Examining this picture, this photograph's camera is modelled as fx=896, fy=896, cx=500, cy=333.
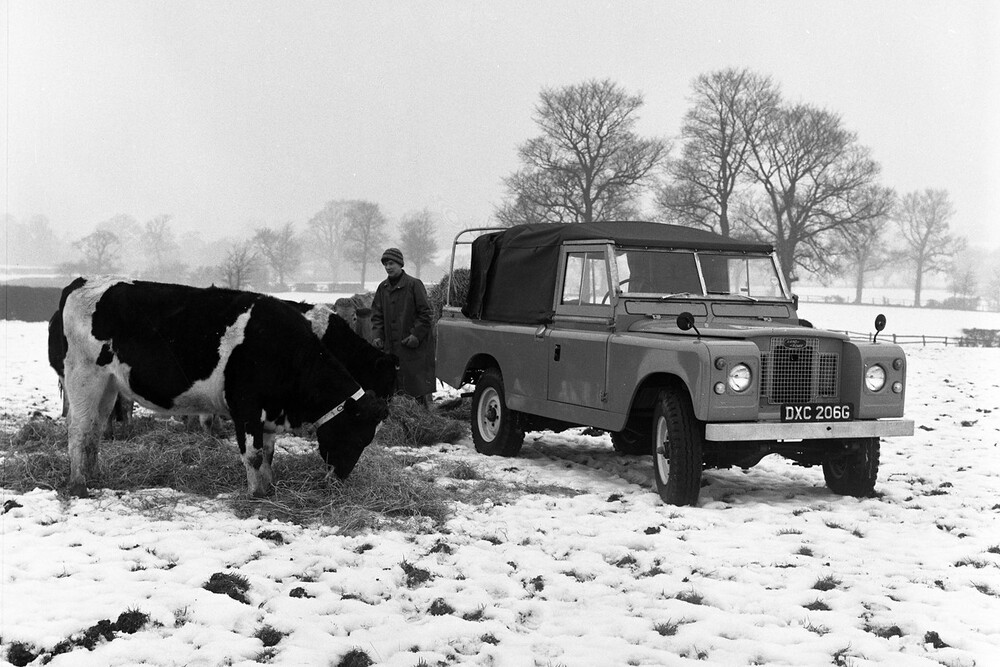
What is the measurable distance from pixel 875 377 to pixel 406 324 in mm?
5088

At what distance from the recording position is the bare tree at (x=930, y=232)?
4619 cm

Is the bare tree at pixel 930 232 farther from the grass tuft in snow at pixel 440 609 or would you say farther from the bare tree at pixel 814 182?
the grass tuft in snow at pixel 440 609

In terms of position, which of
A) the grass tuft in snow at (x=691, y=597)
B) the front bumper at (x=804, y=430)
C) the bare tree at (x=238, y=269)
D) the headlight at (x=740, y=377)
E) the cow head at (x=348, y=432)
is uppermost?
the bare tree at (x=238, y=269)

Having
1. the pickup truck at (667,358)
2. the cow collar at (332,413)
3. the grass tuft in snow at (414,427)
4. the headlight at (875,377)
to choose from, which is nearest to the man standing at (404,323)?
the grass tuft in snow at (414,427)

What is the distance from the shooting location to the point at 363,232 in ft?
132

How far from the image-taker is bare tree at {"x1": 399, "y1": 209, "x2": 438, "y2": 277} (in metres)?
36.8

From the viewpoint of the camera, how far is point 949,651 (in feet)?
13.7

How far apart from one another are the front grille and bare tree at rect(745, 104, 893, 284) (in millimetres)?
29584

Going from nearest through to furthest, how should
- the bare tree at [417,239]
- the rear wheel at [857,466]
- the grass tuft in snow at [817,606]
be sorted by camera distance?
the grass tuft in snow at [817,606]
the rear wheel at [857,466]
the bare tree at [417,239]

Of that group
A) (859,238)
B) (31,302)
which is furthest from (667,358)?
(859,238)

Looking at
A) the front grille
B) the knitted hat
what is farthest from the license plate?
the knitted hat

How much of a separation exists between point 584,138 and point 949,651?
108 ft

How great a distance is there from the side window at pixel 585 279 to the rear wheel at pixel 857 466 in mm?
2402

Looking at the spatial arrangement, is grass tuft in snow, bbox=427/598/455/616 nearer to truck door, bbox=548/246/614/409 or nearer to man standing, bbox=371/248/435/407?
truck door, bbox=548/246/614/409
